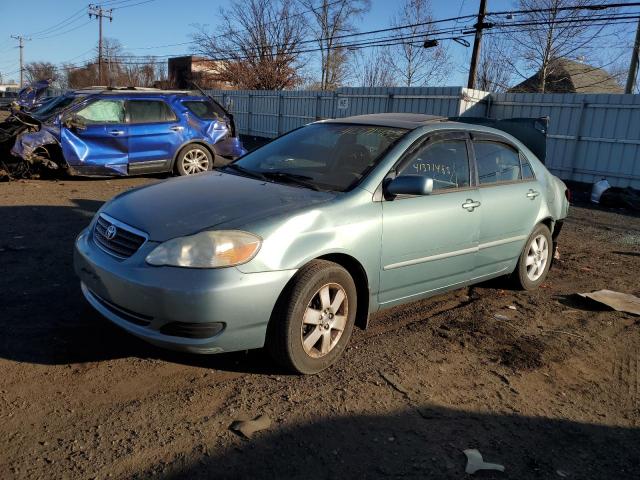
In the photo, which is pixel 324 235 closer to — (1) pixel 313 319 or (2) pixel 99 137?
(1) pixel 313 319

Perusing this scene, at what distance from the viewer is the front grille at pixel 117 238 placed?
10.7 ft

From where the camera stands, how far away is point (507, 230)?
4.91 meters

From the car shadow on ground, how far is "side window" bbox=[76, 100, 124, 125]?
326 inches

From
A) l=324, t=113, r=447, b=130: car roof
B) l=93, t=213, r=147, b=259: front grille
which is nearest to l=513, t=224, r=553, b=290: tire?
l=324, t=113, r=447, b=130: car roof

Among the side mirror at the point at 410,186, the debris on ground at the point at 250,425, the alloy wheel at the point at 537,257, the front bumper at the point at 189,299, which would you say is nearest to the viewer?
the debris on ground at the point at 250,425

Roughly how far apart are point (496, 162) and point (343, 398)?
285 cm

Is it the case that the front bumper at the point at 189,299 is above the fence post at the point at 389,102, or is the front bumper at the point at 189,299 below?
below

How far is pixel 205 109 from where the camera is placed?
11.1 m

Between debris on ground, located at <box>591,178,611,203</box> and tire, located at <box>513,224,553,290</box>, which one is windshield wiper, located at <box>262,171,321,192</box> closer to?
tire, located at <box>513,224,553,290</box>

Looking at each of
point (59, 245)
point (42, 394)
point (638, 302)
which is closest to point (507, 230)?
point (638, 302)

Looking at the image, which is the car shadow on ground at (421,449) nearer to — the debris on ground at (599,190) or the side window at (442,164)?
the side window at (442,164)

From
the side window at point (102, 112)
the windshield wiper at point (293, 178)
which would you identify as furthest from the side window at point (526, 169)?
the side window at point (102, 112)

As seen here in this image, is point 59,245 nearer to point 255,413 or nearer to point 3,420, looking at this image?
point 3,420

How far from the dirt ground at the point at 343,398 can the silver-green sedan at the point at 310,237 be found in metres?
0.33
